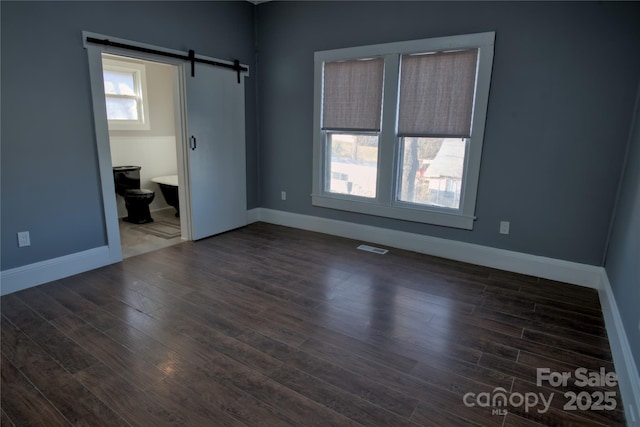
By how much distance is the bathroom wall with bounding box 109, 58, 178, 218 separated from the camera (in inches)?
198

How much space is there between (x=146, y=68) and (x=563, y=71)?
196 inches

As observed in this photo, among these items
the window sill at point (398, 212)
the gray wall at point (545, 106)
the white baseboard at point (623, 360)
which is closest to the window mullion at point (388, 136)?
the window sill at point (398, 212)

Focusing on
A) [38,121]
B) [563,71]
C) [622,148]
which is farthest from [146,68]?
[622,148]

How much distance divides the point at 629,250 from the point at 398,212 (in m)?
2.05

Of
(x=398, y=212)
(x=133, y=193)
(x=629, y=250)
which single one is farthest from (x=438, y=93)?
(x=133, y=193)

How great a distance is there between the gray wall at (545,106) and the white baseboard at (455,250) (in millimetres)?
70

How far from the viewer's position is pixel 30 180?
2861 mm

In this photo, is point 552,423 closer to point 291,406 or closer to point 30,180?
point 291,406

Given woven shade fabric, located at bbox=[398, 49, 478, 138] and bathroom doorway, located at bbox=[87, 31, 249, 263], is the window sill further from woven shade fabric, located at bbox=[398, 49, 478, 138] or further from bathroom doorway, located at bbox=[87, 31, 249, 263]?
bathroom doorway, located at bbox=[87, 31, 249, 263]

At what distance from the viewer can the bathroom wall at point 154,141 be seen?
503 cm

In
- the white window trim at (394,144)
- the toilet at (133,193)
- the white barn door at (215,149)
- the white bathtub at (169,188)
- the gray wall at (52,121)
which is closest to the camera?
the gray wall at (52,121)

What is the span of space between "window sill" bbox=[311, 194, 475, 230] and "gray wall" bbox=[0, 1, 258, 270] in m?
2.42

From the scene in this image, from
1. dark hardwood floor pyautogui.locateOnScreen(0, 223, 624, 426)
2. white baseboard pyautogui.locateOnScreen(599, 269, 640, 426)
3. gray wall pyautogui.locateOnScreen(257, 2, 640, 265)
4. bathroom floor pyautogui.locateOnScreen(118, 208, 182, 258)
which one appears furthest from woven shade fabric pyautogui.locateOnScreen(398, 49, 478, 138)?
bathroom floor pyautogui.locateOnScreen(118, 208, 182, 258)

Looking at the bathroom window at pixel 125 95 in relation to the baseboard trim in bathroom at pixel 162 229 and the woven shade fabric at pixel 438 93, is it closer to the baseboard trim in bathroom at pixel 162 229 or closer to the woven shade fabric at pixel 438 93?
the baseboard trim in bathroom at pixel 162 229
